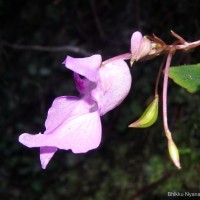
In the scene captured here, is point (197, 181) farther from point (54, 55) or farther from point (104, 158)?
point (54, 55)

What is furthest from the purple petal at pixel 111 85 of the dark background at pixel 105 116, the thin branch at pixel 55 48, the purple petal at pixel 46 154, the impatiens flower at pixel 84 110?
Answer: the thin branch at pixel 55 48

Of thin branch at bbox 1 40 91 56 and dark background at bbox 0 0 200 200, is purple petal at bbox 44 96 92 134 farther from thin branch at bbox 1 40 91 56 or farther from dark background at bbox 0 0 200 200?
thin branch at bbox 1 40 91 56

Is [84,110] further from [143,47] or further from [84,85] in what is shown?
[143,47]

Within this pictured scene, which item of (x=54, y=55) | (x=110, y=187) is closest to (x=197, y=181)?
(x=110, y=187)

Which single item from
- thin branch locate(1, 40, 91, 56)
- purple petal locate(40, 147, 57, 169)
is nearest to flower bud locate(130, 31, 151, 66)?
purple petal locate(40, 147, 57, 169)

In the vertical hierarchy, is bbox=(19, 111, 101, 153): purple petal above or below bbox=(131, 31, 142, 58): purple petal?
below

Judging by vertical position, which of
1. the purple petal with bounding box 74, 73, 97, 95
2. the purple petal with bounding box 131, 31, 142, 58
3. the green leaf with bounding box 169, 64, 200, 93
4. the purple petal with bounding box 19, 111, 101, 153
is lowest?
the green leaf with bounding box 169, 64, 200, 93

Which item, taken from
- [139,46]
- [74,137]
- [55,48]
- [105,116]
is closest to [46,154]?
[74,137]
